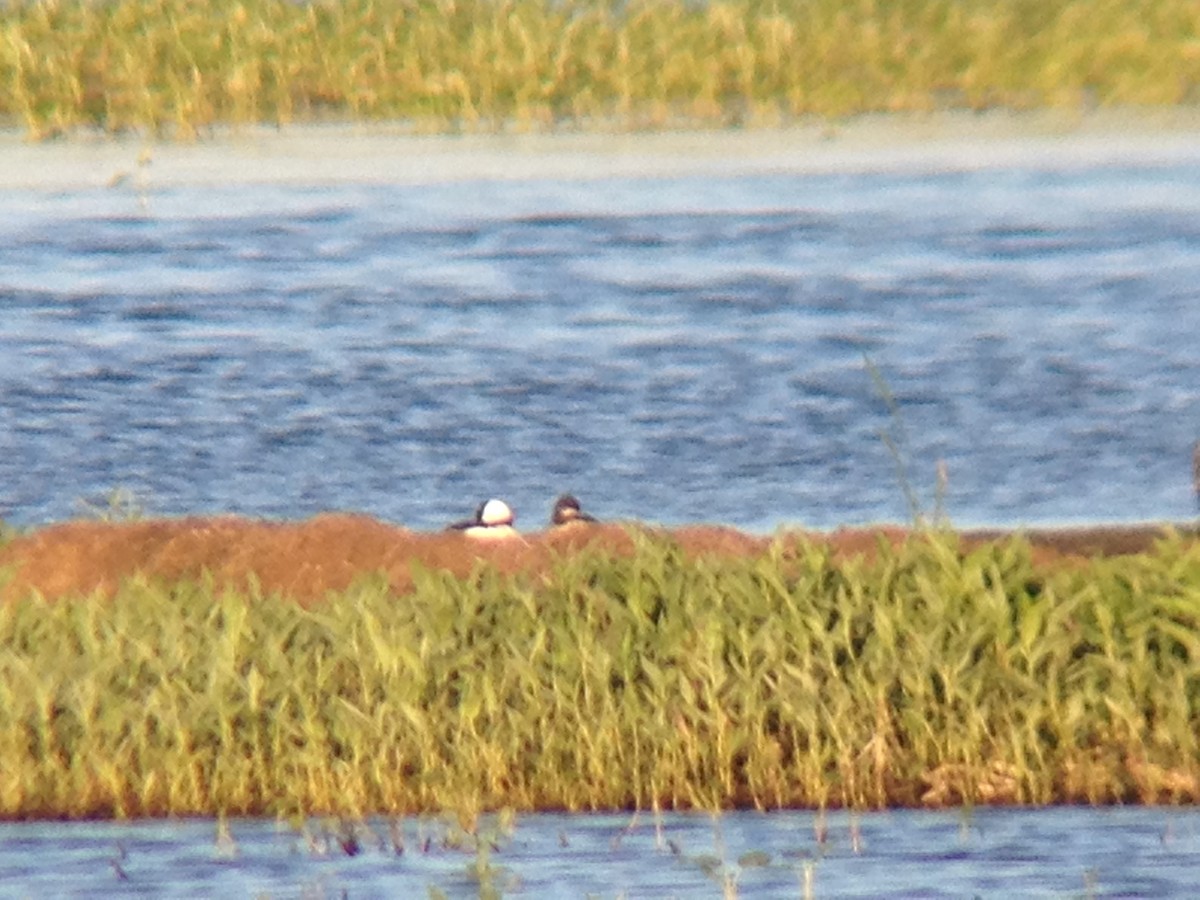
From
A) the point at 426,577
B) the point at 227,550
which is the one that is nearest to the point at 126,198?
the point at 227,550

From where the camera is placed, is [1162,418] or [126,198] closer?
[1162,418]

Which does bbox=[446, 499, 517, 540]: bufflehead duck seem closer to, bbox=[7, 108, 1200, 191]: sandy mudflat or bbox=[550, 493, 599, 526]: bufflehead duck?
bbox=[550, 493, 599, 526]: bufflehead duck

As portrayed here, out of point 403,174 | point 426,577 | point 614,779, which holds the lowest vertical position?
point 614,779

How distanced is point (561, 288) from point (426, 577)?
12.8 m

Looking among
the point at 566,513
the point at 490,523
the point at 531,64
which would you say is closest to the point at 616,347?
the point at 566,513

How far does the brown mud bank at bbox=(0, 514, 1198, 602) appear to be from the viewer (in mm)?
12555

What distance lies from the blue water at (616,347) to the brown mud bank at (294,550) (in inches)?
112

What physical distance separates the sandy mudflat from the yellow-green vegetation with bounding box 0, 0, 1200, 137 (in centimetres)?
27

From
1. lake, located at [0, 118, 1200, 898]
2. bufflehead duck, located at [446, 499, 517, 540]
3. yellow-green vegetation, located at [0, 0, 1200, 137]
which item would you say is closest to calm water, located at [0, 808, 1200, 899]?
lake, located at [0, 118, 1200, 898]

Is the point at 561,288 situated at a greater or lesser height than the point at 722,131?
lesser

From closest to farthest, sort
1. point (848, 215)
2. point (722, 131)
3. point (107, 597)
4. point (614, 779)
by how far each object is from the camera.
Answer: point (614, 779)
point (107, 597)
point (848, 215)
point (722, 131)

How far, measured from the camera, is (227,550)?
516 inches

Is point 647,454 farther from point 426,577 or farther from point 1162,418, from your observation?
point 426,577

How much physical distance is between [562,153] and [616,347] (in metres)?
6.71
